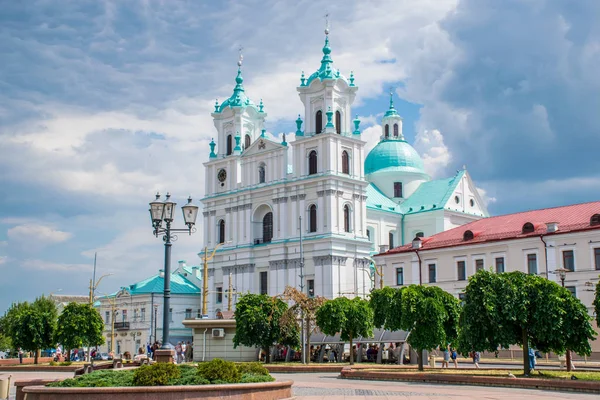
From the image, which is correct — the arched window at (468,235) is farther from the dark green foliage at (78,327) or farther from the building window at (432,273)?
the dark green foliage at (78,327)

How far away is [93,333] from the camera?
56938 millimetres

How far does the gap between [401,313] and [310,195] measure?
150 feet

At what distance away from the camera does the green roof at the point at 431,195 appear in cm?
9162

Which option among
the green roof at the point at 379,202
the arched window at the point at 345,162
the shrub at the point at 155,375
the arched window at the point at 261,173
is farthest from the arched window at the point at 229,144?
the shrub at the point at 155,375

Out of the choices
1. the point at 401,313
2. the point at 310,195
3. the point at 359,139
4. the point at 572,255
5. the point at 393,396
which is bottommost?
the point at 393,396

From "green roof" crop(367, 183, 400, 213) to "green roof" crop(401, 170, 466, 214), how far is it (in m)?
1.41

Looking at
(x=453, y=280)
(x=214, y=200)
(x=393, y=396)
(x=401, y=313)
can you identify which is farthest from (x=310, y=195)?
(x=393, y=396)

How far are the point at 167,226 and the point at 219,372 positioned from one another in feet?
22.3

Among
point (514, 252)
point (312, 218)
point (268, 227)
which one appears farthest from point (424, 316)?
point (268, 227)

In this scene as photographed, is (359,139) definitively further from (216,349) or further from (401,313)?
(401,313)

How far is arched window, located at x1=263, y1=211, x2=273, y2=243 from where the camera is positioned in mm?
88469

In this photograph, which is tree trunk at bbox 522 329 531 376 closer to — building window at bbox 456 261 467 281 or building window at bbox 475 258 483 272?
building window at bbox 475 258 483 272

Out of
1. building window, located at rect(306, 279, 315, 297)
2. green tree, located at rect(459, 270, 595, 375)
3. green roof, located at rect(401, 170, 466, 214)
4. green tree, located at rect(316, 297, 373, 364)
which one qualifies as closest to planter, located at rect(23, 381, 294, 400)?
green tree, located at rect(459, 270, 595, 375)

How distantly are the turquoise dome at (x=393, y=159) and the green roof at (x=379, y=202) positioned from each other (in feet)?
14.0
